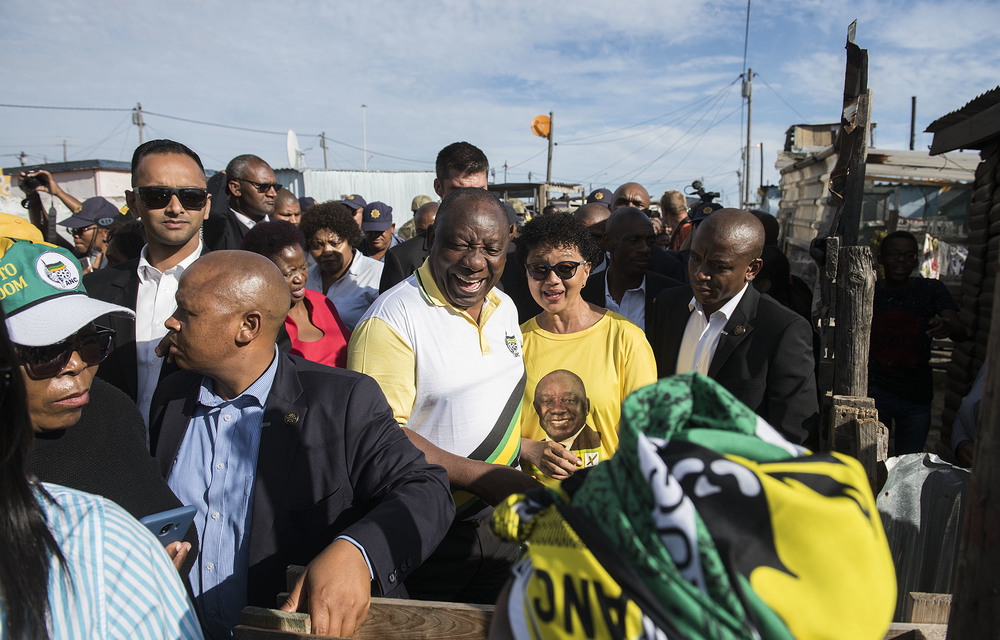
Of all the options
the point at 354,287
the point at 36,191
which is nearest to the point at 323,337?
the point at 354,287

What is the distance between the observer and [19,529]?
3.35 feet

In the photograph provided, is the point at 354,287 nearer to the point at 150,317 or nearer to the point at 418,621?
the point at 150,317

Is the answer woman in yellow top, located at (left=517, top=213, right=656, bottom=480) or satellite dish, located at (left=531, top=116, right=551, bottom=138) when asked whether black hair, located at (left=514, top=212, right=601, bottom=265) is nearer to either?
woman in yellow top, located at (left=517, top=213, right=656, bottom=480)

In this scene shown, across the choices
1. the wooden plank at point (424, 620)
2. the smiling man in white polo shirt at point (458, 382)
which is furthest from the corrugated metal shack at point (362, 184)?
the wooden plank at point (424, 620)

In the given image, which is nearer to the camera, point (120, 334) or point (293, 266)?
point (120, 334)

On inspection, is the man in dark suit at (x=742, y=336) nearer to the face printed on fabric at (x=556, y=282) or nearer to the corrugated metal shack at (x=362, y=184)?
the face printed on fabric at (x=556, y=282)

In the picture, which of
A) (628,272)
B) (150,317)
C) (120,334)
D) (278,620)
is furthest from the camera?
(628,272)

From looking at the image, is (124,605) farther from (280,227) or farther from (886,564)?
(280,227)

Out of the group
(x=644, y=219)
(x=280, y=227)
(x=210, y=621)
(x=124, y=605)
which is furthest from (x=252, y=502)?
(x=644, y=219)

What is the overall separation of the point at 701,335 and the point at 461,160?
2.05 meters

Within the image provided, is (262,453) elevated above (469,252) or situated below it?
below

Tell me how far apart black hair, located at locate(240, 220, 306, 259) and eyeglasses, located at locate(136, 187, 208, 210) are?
509mm

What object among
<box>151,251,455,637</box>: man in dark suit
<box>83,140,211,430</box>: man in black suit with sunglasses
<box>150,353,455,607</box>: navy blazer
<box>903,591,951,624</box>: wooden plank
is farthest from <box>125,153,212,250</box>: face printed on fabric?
<box>903,591,951,624</box>: wooden plank

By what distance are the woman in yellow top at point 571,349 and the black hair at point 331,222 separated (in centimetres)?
213
